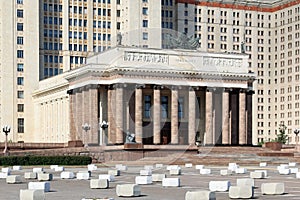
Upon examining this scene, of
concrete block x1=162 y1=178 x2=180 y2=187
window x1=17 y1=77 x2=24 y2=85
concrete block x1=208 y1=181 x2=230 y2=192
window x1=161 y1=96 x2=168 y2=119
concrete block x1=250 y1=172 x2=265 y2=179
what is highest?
window x1=17 y1=77 x2=24 y2=85

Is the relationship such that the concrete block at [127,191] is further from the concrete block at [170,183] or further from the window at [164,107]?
the window at [164,107]

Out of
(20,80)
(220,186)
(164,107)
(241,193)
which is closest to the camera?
(241,193)

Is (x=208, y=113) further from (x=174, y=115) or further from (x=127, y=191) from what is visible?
(x=127, y=191)

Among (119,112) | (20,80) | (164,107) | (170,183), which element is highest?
(20,80)

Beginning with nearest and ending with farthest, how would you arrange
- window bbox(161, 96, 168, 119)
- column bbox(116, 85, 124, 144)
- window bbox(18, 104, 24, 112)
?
column bbox(116, 85, 124, 144), window bbox(161, 96, 168, 119), window bbox(18, 104, 24, 112)

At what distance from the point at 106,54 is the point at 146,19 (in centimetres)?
3023

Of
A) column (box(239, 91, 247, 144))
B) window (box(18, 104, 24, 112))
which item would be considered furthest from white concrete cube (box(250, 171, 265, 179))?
window (box(18, 104, 24, 112))

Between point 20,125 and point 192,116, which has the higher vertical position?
point 192,116

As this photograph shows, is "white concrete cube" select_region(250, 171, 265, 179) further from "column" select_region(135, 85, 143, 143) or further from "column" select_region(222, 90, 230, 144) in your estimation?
"column" select_region(222, 90, 230, 144)

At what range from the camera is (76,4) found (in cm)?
12794

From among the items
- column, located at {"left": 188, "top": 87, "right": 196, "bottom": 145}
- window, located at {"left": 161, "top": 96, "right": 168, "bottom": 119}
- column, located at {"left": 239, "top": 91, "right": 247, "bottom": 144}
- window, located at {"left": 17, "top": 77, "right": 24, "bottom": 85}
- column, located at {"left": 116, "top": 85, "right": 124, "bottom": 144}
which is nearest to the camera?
column, located at {"left": 116, "top": 85, "right": 124, "bottom": 144}

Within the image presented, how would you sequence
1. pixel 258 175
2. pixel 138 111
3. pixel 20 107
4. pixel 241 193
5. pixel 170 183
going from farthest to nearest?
pixel 20 107
pixel 138 111
pixel 258 175
pixel 170 183
pixel 241 193

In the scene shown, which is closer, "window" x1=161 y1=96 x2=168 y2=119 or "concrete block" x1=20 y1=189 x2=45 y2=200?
"concrete block" x1=20 y1=189 x2=45 y2=200

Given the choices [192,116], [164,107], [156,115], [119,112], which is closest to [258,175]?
[119,112]
